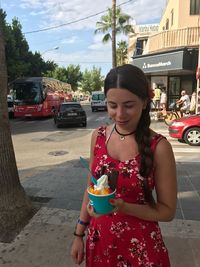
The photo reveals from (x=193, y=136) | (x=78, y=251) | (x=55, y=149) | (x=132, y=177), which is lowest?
(x=55, y=149)

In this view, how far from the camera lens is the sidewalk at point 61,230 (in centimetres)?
340

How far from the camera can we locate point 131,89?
1.68m

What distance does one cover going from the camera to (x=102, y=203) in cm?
150

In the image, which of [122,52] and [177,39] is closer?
[177,39]

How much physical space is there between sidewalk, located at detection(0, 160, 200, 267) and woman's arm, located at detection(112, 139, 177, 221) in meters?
1.87

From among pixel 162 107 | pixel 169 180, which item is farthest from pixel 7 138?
pixel 162 107

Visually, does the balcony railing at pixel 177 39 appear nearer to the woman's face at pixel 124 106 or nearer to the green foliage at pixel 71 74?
the woman's face at pixel 124 106

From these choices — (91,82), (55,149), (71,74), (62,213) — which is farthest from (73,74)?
(62,213)

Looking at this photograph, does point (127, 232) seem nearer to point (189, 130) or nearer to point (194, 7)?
point (189, 130)

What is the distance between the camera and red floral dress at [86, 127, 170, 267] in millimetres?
1728

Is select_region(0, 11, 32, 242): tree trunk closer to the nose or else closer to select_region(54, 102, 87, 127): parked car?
the nose

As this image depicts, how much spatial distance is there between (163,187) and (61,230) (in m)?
2.59

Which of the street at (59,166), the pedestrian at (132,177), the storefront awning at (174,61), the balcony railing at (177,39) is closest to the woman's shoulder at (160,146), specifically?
the pedestrian at (132,177)

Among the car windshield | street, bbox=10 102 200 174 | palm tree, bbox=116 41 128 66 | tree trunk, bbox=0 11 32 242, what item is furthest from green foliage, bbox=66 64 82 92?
tree trunk, bbox=0 11 32 242
